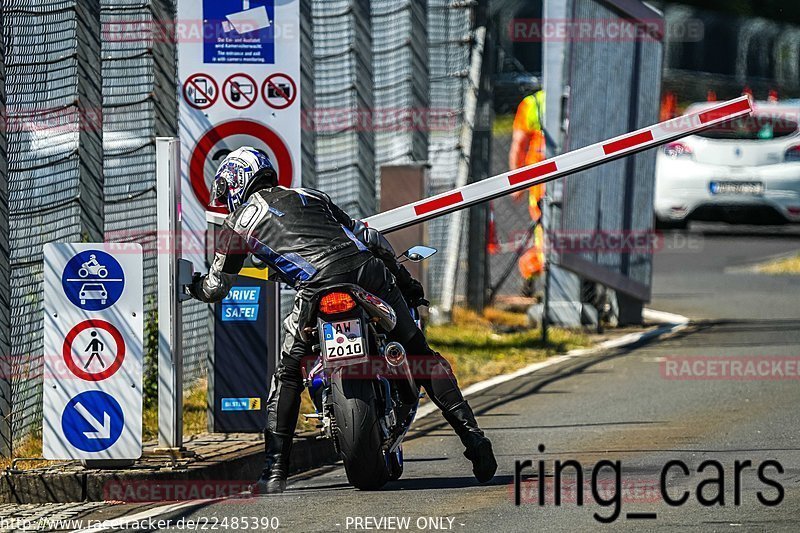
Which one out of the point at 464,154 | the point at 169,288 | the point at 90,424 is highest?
the point at 464,154

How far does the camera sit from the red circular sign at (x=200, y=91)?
9070 mm

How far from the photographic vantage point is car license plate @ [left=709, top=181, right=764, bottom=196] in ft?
69.8

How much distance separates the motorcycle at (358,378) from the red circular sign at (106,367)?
103 centimetres

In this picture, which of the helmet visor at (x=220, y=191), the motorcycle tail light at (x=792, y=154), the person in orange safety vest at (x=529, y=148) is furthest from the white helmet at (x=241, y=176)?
the motorcycle tail light at (x=792, y=154)

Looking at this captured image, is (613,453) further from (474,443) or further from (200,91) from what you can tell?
(200,91)

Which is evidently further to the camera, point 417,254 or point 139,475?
point 417,254

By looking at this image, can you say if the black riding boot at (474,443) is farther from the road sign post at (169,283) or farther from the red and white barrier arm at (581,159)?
the road sign post at (169,283)

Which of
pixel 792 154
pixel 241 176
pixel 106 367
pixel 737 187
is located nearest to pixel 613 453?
pixel 241 176

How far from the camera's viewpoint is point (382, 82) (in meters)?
14.8

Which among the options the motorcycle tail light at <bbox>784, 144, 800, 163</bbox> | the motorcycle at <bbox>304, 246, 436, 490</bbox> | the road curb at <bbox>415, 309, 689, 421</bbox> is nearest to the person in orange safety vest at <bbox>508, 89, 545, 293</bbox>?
the road curb at <bbox>415, 309, 689, 421</bbox>

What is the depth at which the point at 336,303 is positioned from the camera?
23.9ft

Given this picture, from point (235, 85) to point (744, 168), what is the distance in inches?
530

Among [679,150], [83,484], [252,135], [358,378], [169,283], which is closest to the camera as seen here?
[358,378]

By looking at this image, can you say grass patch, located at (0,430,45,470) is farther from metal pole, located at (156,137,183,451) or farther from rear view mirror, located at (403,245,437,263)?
rear view mirror, located at (403,245,437,263)
